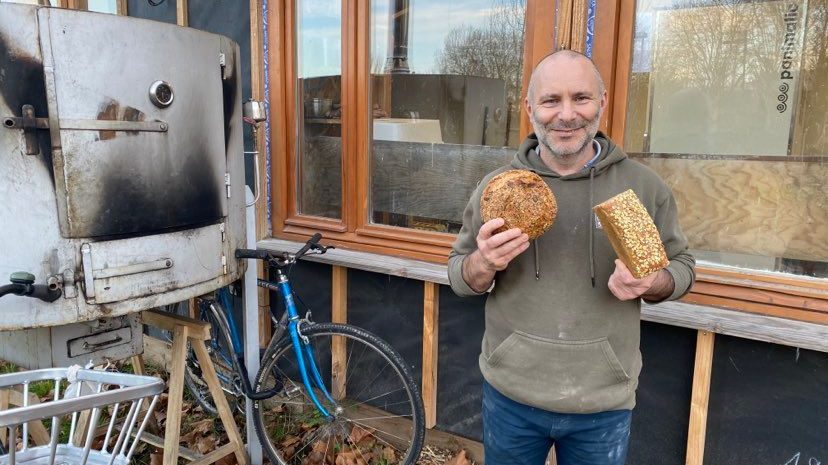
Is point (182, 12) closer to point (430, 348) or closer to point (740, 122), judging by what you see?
point (430, 348)

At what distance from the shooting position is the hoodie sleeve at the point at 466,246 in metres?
1.75

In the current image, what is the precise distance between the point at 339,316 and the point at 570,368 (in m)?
1.95

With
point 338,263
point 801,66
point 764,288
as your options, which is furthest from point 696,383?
point 338,263

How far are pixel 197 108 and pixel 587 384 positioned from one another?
1.84 meters

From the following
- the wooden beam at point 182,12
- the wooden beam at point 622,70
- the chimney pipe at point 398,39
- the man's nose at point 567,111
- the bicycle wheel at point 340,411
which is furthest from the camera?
the wooden beam at point 182,12

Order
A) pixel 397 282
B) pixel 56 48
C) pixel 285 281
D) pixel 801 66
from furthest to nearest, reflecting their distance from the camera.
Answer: pixel 397 282 < pixel 285 281 < pixel 801 66 < pixel 56 48

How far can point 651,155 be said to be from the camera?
8.23 ft

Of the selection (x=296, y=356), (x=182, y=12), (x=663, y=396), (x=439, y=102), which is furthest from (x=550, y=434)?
(x=182, y=12)

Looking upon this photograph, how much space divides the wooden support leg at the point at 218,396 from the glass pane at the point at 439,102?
1.17m

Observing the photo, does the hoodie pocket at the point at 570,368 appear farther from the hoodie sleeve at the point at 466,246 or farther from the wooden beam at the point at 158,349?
the wooden beam at the point at 158,349

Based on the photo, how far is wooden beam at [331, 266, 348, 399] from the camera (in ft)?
10.9

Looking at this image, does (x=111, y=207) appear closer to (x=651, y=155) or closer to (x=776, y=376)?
(x=651, y=155)

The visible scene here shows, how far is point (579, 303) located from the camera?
5.27 feet

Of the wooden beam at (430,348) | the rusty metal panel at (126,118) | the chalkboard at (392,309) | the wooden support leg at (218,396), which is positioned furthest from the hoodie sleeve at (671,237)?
the wooden support leg at (218,396)
